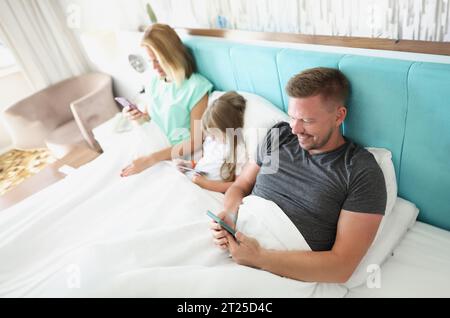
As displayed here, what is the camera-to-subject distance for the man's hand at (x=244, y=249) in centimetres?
91

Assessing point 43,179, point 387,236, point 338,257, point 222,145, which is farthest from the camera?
point 43,179

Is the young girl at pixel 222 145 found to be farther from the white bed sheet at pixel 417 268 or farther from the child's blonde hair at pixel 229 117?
the white bed sheet at pixel 417 268

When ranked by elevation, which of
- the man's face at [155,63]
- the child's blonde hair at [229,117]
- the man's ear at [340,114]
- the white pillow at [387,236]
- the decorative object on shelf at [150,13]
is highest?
the decorative object on shelf at [150,13]

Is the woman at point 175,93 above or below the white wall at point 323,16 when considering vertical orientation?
below

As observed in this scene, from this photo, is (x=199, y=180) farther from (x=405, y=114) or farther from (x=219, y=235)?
(x=405, y=114)

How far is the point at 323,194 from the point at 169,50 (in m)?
1.01

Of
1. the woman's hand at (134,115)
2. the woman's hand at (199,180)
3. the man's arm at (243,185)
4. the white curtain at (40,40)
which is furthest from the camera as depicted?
the white curtain at (40,40)

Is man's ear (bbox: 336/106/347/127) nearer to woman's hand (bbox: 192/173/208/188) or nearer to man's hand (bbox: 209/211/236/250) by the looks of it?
man's hand (bbox: 209/211/236/250)

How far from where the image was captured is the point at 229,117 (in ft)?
4.07

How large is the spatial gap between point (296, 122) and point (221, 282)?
0.53m

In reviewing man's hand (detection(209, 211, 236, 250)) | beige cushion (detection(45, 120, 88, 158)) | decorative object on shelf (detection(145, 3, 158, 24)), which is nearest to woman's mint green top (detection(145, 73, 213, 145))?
decorative object on shelf (detection(145, 3, 158, 24))

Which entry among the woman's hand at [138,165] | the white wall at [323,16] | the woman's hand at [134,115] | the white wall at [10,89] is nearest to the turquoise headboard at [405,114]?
the white wall at [323,16]

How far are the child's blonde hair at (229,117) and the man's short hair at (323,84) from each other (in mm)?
366

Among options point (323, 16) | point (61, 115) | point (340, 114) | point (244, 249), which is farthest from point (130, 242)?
point (61, 115)
